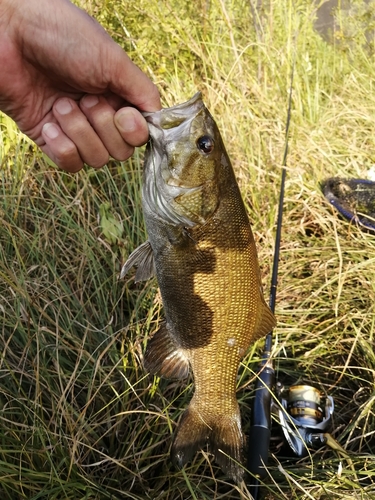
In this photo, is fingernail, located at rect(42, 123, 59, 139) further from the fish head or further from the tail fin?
the tail fin

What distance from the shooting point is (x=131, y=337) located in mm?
2475

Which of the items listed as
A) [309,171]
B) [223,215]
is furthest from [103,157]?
[309,171]

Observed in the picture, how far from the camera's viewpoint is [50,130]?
1788 mm

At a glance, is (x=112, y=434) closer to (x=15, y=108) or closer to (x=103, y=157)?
(x=103, y=157)

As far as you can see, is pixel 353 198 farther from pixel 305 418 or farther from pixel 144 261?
pixel 144 261

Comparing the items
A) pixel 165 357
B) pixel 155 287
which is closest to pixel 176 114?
pixel 165 357

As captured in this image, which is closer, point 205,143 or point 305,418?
point 205,143

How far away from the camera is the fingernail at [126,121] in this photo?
64.6 inches

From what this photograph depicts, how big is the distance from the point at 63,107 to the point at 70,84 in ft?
0.28

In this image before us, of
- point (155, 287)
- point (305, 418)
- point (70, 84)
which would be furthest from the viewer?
point (155, 287)

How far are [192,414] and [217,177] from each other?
2.85ft

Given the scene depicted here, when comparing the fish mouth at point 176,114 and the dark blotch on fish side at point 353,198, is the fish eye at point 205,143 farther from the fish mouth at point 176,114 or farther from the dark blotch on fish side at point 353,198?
the dark blotch on fish side at point 353,198

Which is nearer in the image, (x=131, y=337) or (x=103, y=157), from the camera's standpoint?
(x=103, y=157)

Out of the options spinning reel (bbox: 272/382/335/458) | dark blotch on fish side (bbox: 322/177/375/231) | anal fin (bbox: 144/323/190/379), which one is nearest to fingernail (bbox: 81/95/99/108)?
anal fin (bbox: 144/323/190/379)
